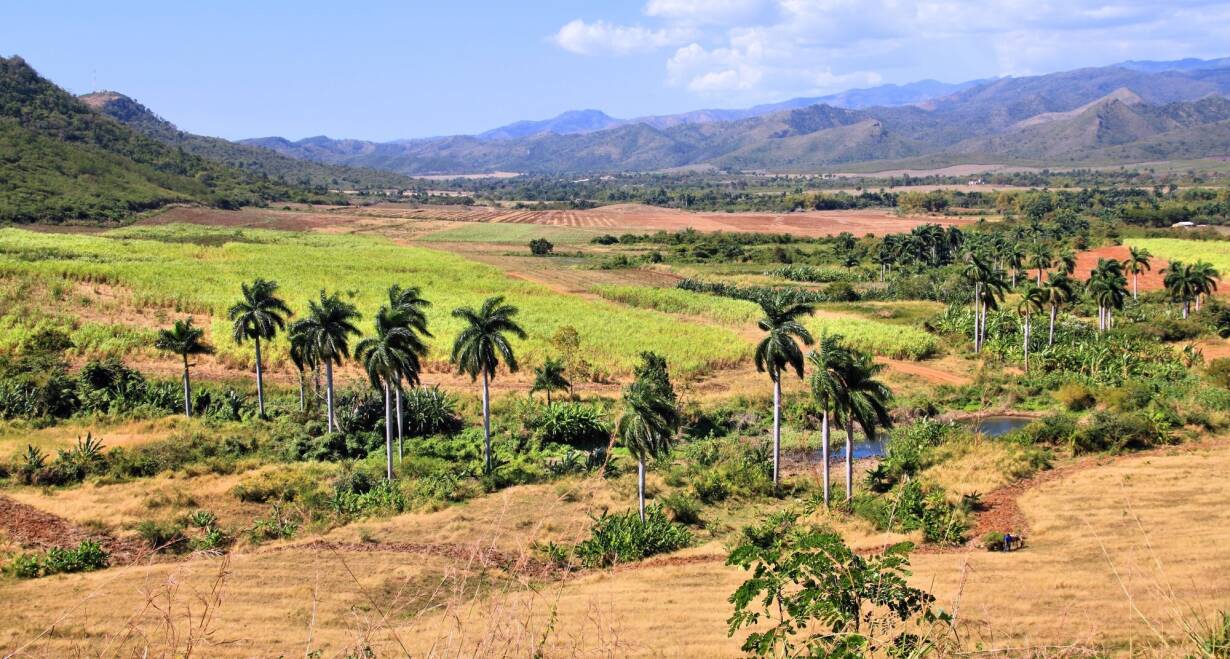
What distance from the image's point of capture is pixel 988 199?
174 meters

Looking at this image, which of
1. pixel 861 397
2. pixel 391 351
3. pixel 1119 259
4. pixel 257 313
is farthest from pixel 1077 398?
pixel 1119 259

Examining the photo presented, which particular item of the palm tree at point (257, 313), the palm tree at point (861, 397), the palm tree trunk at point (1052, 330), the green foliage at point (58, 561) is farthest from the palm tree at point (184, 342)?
the palm tree trunk at point (1052, 330)

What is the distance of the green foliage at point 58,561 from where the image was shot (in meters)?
21.0

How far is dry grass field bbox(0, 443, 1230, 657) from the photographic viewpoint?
15586mm

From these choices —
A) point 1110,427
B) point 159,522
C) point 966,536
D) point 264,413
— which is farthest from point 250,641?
point 1110,427

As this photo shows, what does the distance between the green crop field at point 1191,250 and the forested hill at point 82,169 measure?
429 feet

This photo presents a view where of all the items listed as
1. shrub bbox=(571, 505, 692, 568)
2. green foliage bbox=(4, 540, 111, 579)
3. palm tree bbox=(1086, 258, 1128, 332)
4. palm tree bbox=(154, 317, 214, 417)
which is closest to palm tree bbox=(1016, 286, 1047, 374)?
palm tree bbox=(1086, 258, 1128, 332)

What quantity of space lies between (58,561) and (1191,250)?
104 metres

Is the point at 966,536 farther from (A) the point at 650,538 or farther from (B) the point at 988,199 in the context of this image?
(B) the point at 988,199

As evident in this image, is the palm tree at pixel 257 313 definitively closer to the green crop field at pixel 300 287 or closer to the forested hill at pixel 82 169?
the green crop field at pixel 300 287

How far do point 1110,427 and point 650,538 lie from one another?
20.4 m

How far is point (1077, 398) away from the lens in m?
38.8

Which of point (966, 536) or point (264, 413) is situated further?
point (264, 413)

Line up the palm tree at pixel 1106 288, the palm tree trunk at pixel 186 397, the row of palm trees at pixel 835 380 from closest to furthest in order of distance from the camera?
the row of palm trees at pixel 835 380, the palm tree trunk at pixel 186 397, the palm tree at pixel 1106 288
